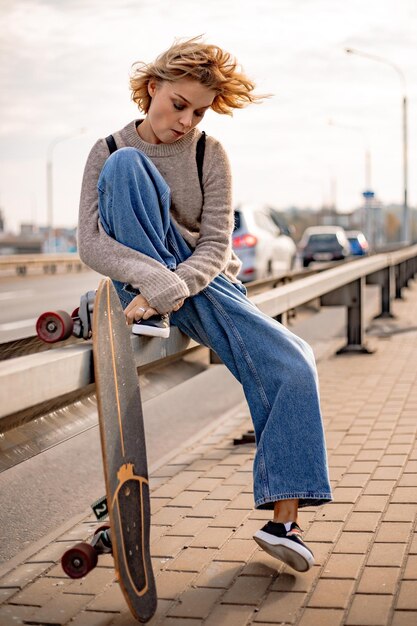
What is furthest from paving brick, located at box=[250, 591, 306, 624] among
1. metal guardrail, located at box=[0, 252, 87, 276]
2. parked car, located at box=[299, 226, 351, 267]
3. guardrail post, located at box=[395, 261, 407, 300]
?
parked car, located at box=[299, 226, 351, 267]

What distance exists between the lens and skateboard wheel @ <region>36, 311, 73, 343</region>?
3346 millimetres

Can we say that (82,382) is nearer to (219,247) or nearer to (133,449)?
(133,449)

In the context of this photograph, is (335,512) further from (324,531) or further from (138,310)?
(138,310)

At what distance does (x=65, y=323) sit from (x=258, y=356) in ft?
2.44

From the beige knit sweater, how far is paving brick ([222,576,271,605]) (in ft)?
3.24

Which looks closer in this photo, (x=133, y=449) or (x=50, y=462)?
(x=133, y=449)

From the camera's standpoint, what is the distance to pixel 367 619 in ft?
10.7

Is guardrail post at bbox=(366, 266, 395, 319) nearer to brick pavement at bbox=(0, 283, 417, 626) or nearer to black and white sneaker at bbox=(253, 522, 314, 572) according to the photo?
brick pavement at bbox=(0, 283, 417, 626)

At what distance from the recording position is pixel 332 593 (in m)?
3.50

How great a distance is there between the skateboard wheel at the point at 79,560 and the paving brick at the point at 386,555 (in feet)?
3.66

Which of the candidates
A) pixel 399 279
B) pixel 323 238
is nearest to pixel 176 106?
pixel 399 279

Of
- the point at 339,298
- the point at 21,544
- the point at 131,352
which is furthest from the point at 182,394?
the point at 131,352

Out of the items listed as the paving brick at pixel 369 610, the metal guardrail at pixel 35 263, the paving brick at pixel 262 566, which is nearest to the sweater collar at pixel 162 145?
the paving brick at pixel 262 566

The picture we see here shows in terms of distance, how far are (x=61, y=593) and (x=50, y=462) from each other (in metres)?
2.87
